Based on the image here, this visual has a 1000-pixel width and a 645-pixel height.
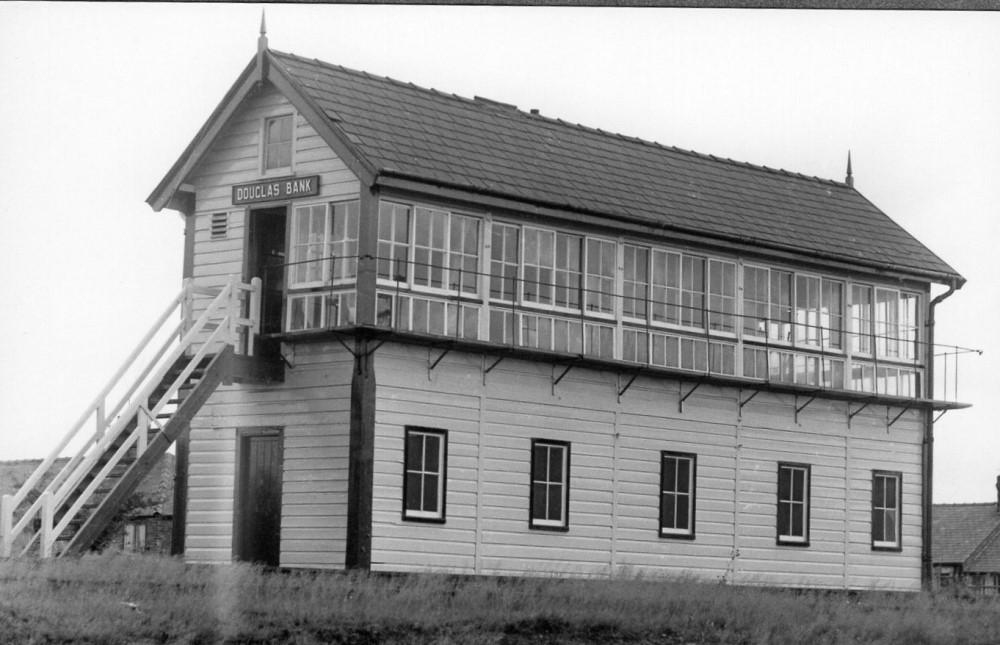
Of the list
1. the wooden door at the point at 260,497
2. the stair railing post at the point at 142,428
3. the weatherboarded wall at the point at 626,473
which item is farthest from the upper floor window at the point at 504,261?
the stair railing post at the point at 142,428

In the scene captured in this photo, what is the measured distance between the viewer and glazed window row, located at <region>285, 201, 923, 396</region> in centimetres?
2858

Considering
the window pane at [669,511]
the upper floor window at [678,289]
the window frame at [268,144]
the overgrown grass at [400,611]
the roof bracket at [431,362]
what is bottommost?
the overgrown grass at [400,611]

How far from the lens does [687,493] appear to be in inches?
1275

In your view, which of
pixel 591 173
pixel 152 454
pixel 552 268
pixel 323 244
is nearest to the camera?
pixel 152 454

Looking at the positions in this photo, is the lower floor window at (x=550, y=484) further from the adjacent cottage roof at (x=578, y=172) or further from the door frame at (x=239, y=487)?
the door frame at (x=239, y=487)

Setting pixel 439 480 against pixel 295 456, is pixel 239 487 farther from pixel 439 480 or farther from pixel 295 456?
→ pixel 439 480

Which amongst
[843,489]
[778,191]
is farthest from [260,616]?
[778,191]

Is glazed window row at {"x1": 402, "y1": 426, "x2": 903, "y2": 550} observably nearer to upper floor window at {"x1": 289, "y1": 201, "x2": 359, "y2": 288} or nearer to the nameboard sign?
upper floor window at {"x1": 289, "y1": 201, "x2": 359, "y2": 288}

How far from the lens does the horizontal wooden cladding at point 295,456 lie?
1095 inches

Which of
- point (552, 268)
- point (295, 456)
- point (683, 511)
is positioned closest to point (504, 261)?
point (552, 268)

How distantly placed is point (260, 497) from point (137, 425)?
294 centimetres

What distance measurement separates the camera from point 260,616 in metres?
22.7

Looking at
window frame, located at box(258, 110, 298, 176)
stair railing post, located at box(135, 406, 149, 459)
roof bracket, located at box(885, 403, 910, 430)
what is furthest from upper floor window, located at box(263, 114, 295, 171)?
roof bracket, located at box(885, 403, 910, 430)

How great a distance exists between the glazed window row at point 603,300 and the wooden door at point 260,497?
→ 2.14 meters
